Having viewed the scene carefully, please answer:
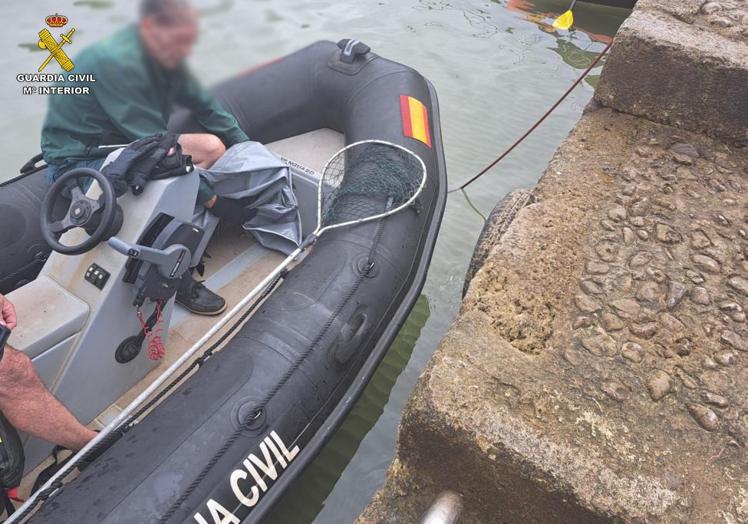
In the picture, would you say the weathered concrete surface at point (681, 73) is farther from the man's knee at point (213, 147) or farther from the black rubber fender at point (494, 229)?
the man's knee at point (213, 147)

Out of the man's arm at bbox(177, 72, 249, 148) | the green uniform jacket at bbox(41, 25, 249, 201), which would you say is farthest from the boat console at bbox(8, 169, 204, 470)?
the man's arm at bbox(177, 72, 249, 148)

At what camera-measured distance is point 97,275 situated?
2068 mm

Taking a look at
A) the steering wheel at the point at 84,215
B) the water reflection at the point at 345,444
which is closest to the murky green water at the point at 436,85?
the water reflection at the point at 345,444

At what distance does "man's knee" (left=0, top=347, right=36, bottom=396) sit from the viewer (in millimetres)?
1739

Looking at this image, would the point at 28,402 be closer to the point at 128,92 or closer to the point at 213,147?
the point at 128,92

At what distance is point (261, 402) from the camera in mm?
2055

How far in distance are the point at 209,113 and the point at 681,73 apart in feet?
7.42

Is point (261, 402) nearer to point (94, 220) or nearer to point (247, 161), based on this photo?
point (94, 220)

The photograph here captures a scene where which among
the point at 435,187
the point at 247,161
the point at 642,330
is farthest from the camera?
the point at 435,187

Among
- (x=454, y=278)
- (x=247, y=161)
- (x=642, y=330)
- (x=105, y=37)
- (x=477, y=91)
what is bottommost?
(x=454, y=278)

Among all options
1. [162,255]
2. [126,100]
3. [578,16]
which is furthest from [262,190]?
[578,16]

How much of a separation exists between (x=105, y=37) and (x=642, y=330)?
235 cm

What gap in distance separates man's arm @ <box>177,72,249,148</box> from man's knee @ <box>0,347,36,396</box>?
1410 millimetres

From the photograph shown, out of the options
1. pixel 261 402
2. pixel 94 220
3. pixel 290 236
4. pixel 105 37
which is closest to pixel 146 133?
pixel 105 37
